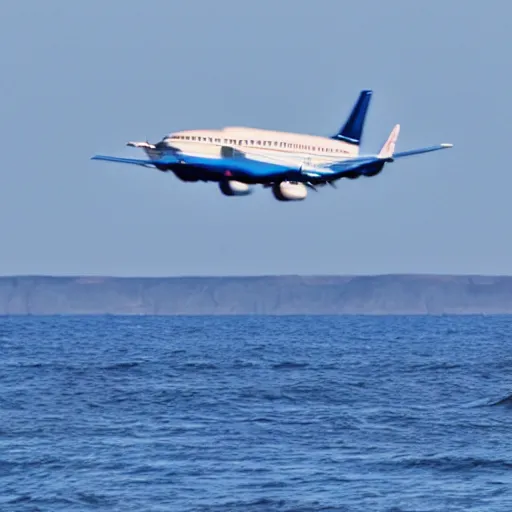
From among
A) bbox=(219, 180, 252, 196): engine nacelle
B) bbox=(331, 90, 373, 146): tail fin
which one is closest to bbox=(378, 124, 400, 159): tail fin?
bbox=(331, 90, 373, 146): tail fin

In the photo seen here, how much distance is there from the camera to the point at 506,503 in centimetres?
5997

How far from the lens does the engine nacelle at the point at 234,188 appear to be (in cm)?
7675

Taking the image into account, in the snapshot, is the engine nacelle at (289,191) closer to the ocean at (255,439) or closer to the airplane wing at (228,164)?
the airplane wing at (228,164)

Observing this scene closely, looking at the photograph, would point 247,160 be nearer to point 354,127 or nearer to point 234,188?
point 234,188

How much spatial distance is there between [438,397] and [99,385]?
87.3ft

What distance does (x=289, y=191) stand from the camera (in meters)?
77.5

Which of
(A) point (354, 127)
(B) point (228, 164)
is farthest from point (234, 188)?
(A) point (354, 127)

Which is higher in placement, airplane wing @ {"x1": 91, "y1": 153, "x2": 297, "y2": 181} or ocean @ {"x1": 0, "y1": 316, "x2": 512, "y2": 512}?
airplane wing @ {"x1": 91, "y1": 153, "x2": 297, "y2": 181}

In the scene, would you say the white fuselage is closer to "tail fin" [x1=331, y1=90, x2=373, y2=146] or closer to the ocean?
"tail fin" [x1=331, y1=90, x2=373, y2=146]

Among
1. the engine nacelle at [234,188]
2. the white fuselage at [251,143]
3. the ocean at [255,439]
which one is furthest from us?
the white fuselage at [251,143]

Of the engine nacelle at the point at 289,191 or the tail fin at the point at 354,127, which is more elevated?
the tail fin at the point at 354,127

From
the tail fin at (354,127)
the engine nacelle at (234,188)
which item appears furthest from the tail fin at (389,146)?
the engine nacelle at (234,188)

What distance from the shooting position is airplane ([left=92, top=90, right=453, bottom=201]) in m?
77.2

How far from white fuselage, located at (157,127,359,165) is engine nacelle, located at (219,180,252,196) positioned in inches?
60.1
